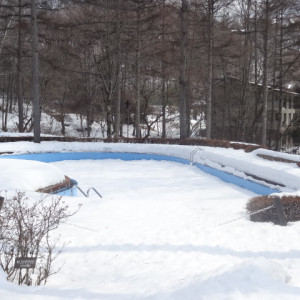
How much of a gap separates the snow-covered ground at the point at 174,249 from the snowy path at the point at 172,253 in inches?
0.5

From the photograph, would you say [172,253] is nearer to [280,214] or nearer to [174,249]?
[174,249]

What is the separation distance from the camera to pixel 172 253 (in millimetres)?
5457

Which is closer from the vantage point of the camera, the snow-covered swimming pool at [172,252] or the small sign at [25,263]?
the snow-covered swimming pool at [172,252]

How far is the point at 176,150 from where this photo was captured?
17.7m

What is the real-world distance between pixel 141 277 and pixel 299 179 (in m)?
6.20

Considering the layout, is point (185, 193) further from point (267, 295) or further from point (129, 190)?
point (267, 295)

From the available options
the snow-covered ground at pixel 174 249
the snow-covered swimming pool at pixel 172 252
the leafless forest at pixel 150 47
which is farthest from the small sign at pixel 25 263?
the leafless forest at pixel 150 47

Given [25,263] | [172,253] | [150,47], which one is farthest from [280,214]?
[150,47]

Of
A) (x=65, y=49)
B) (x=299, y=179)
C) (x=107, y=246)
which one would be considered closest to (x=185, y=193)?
(x=299, y=179)

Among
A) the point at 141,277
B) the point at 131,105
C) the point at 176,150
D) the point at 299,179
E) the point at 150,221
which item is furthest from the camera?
the point at 131,105

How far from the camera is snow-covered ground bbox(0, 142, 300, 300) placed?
380 centimetres

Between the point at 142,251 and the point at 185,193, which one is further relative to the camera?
the point at 185,193

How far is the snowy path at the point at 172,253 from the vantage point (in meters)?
3.78

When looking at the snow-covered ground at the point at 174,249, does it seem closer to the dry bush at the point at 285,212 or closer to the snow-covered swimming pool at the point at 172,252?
the snow-covered swimming pool at the point at 172,252
